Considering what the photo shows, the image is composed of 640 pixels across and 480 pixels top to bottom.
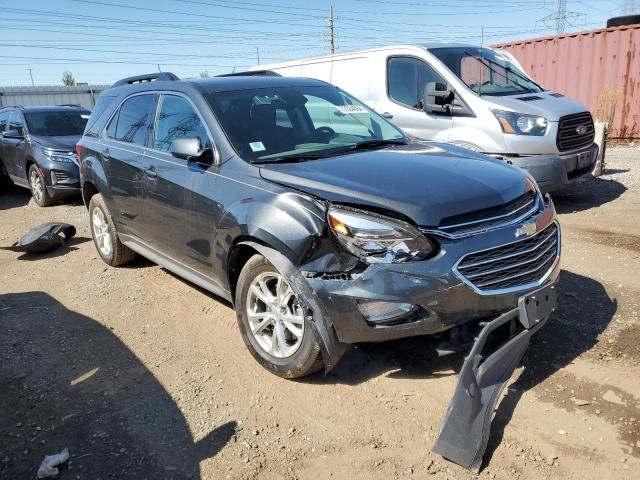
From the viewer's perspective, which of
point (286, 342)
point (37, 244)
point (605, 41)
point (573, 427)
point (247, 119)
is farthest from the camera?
point (605, 41)

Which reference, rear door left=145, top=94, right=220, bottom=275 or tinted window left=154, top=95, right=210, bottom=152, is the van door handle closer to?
rear door left=145, top=94, right=220, bottom=275

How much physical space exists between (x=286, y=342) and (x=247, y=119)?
162 cm

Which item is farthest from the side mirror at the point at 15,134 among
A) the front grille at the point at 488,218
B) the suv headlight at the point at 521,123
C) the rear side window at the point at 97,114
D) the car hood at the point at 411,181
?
the front grille at the point at 488,218

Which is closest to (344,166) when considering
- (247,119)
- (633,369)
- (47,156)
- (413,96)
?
(247,119)

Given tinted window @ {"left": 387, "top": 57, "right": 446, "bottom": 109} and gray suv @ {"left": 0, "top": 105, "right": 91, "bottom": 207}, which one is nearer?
tinted window @ {"left": 387, "top": 57, "right": 446, "bottom": 109}

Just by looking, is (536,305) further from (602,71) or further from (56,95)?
(56,95)

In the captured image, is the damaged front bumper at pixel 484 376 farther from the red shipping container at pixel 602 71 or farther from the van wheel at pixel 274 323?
the red shipping container at pixel 602 71

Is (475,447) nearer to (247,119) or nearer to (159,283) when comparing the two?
(247,119)

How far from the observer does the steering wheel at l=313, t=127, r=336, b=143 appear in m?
4.06

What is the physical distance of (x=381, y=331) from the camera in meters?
2.89

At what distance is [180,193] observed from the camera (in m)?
4.01

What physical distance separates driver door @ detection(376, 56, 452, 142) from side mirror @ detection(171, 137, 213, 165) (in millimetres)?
4111

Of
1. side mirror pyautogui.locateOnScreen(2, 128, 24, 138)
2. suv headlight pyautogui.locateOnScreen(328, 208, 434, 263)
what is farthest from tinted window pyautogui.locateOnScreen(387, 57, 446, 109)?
side mirror pyautogui.locateOnScreen(2, 128, 24, 138)

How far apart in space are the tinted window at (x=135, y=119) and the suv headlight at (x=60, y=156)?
15.3 ft
